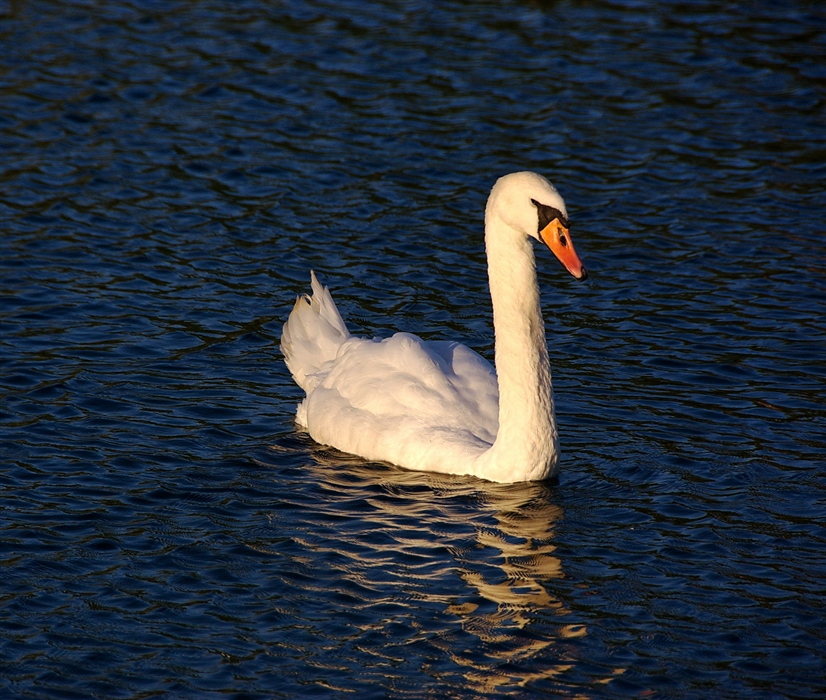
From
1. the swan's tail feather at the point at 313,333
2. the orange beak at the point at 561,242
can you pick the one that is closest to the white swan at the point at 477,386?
the orange beak at the point at 561,242

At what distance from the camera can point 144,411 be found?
11.3 metres

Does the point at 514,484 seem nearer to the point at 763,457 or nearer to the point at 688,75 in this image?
the point at 763,457

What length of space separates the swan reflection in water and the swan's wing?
202 mm

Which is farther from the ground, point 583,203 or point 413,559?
point 583,203

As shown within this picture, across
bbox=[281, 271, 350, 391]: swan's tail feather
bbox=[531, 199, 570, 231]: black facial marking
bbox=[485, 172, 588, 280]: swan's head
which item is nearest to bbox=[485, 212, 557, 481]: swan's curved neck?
bbox=[485, 172, 588, 280]: swan's head

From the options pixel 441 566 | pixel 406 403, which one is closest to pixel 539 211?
pixel 406 403

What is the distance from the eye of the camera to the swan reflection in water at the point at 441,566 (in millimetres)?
8000

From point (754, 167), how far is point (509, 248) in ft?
22.7

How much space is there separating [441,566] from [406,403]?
1.91 m

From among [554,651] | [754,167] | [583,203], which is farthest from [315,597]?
[754,167]

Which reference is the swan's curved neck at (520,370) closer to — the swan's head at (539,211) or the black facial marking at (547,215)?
the swan's head at (539,211)

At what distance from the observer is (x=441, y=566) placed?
9000mm

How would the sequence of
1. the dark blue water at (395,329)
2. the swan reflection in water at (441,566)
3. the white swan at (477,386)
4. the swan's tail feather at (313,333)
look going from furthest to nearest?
the swan's tail feather at (313,333) → the white swan at (477,386) → the dark blue water at (395,329) → the swan reflection in water at (441,566)

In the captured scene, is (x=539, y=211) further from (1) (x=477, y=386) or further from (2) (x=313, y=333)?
(2) (x=313, y=333)
